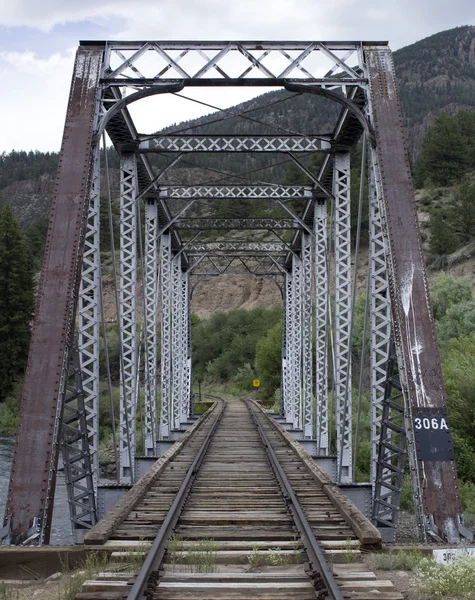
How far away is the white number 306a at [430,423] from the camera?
8.13 meters

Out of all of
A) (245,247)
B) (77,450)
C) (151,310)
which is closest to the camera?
(77,450)

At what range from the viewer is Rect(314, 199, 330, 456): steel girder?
17.7 meters

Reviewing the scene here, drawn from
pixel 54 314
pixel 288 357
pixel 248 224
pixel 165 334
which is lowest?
pixel 54 314

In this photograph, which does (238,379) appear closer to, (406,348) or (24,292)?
(24,292)

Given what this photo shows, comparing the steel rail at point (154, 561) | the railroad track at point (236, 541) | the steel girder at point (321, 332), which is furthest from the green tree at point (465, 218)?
the steel rail at point (154, 561)

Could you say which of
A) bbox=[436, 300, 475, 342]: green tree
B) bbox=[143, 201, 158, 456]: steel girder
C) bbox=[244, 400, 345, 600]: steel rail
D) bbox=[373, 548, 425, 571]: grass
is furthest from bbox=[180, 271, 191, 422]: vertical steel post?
bbox=[373, 548, 425, 571]: grass

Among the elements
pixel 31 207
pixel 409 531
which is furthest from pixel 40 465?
pixel 31 207

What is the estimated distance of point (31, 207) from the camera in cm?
12700

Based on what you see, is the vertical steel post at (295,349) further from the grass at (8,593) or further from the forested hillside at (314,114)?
the forested hillside at (314,114)

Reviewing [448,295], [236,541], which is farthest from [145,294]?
[448,295]

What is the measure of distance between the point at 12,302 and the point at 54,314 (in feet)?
119

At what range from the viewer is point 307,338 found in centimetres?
2181

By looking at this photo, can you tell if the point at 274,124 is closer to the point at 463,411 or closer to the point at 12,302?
the point at 12,302

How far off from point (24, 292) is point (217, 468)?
34.0 meters
